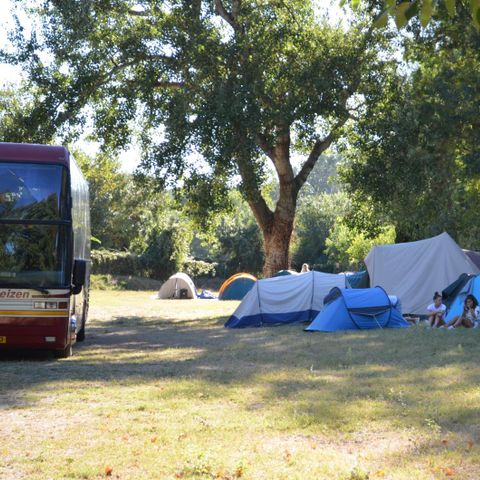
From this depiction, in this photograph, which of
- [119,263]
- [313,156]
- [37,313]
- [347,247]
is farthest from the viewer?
[347,247]

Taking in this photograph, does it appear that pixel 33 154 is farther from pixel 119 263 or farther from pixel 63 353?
pixel 119 263

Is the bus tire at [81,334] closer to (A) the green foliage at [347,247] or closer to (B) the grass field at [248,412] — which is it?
(B) the grass field at [248,412]

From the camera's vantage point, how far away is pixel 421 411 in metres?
7.86

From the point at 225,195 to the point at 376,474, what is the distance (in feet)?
67.0

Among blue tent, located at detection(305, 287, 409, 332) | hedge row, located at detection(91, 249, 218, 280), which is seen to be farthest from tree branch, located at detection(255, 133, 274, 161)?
hedge row, located at detection(91, 249, 218, 280)

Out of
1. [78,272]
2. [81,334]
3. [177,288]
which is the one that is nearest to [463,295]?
[81,334]

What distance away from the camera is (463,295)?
18.8 metres

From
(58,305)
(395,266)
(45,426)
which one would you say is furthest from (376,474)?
(395,266)

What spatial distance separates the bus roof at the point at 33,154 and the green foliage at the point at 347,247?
41015 millimetres

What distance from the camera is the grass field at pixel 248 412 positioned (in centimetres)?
592

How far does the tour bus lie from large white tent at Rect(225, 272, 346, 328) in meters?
9.17

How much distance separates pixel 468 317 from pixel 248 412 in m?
10.5

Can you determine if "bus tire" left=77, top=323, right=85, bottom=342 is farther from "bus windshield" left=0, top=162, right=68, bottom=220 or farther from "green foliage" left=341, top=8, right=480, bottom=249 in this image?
"green foliage" left=341, top=8, right=480, bottom=249

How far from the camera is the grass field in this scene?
592 cm
